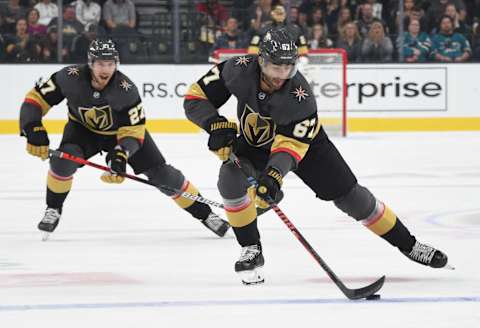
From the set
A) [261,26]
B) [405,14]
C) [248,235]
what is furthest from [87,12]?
[248,235]

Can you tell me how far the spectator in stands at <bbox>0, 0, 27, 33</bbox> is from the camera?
37.8ft

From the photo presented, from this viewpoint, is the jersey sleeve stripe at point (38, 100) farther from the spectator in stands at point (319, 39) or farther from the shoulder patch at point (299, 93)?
the spectator in stands at point (319, 39)

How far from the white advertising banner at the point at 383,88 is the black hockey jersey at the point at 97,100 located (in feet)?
20.0

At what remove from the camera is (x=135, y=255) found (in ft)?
16.0

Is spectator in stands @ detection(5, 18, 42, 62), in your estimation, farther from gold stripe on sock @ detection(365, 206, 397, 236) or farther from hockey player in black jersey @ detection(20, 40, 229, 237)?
gold stripe on sock @ detection(365, 206, 397, 236)

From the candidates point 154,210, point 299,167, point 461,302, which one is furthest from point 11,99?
point 461,302

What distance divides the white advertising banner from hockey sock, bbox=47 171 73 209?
5971 mm

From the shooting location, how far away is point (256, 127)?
423 centimetres

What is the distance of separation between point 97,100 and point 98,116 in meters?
0.08

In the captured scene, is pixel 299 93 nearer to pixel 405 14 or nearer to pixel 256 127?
pixel 256 127

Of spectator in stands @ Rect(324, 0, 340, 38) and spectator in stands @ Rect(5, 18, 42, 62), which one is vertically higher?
spectator in stands @ Rect(324, 0, 340, 38)

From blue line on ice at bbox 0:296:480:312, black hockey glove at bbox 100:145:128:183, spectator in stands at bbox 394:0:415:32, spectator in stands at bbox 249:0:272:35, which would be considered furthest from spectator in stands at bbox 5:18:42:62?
blue line on ice at bbox 0:296:480:312

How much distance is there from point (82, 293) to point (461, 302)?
1.23 metres

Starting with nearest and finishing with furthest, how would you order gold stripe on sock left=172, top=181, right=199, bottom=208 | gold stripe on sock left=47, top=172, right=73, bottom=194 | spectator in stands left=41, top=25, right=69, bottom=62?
gold stripe on sock left=47, top=172, right=73, bottom=194
gold stripe on sock left=172, top=181, right=199, bottom=208
spectator in stands left=41, top=25, right=69, bottom=62
